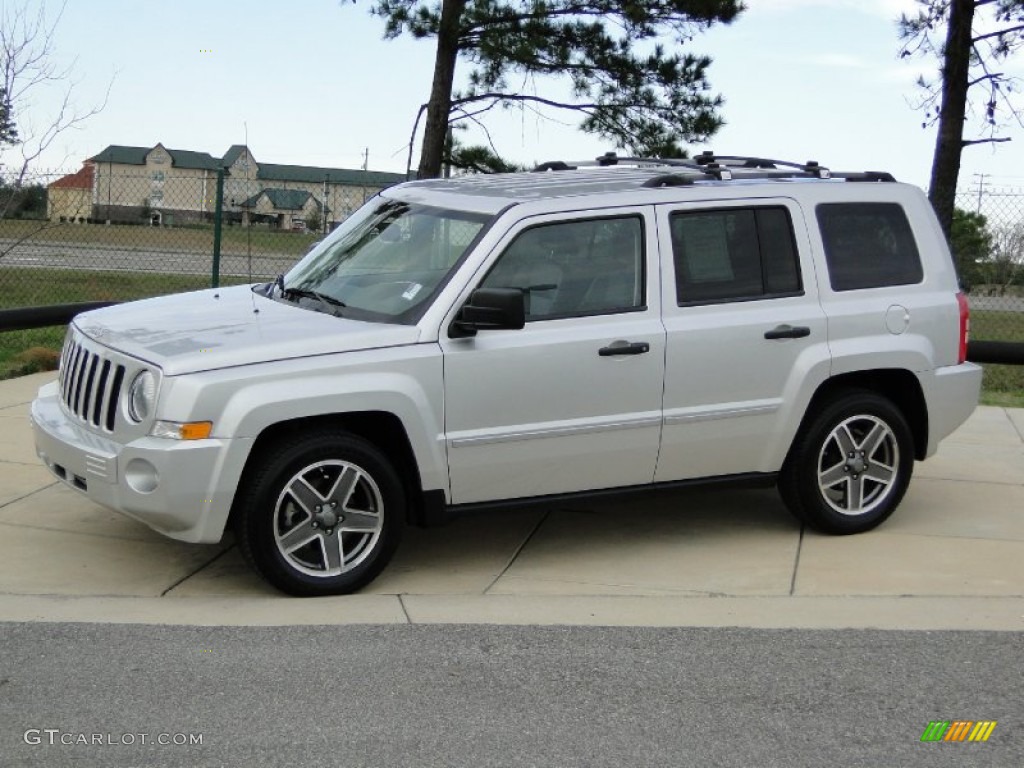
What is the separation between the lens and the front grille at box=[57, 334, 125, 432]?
6.32 meters

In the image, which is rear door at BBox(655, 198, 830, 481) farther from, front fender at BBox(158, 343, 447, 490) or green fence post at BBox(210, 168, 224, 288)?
green fence post at BBox(210, 168, 224, 288)

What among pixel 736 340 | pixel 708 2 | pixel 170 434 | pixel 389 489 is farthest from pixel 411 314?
pixel 708 2

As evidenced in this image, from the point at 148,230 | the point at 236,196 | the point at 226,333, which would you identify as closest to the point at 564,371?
the point at 226,333

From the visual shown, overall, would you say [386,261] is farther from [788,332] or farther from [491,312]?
[788,332]

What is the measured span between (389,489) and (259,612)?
2.59ft

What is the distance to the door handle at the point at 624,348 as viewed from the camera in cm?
678

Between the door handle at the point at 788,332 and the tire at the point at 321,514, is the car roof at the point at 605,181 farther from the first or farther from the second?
the tire at the point at 321,514

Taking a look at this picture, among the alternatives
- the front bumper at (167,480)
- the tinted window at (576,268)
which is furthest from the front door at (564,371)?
the front bumper at (167,480)

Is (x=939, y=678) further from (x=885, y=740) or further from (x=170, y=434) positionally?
(x=170, y=434)

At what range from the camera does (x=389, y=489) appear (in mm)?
6438

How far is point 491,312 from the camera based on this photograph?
636cm

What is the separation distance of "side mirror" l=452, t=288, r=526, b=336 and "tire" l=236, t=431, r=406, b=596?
2.30 feet

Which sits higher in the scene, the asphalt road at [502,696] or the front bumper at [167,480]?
the front bumper at [167,480]

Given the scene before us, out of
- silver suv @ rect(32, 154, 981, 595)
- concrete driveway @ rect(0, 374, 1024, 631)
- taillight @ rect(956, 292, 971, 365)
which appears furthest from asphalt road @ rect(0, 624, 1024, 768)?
taillight @ rect(956, 292, 971, 365)
